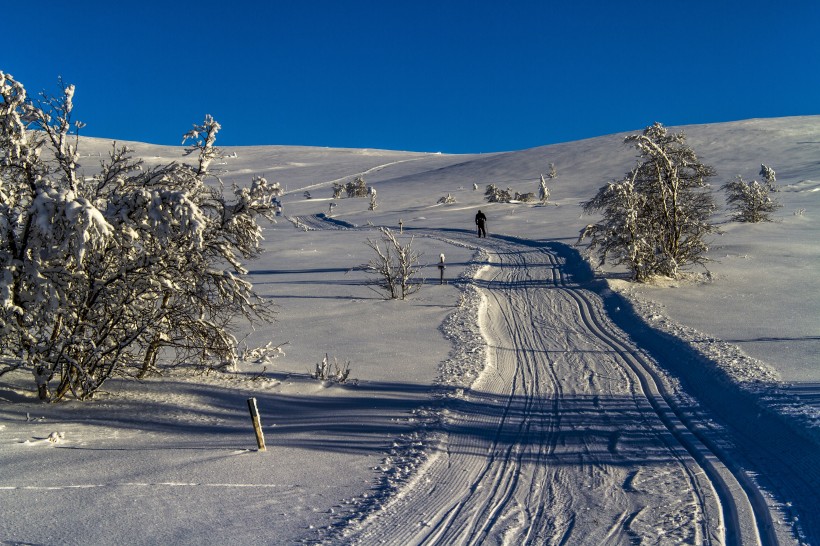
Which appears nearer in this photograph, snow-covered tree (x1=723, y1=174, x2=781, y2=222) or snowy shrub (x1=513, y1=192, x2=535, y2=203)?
snow-covered tree (x1=723, y1=174, x2=781, y2=222)

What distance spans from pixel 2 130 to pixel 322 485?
20.6 feet

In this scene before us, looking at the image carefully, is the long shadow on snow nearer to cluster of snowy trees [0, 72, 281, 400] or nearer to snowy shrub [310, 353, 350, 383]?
snowy shrub [310, 353, 350, 383]

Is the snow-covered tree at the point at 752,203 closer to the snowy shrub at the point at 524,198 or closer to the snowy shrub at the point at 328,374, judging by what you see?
the snowy shrub at the point at 524,198

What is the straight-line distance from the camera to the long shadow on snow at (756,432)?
20.5 feet

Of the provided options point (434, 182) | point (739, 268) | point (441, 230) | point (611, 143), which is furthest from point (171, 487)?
point (611, 143)

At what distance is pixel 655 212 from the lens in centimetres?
2136

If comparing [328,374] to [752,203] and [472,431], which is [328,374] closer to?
[472,431]

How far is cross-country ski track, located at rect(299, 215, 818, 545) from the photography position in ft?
18.8

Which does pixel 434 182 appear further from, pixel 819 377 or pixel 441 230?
pixel 819 377

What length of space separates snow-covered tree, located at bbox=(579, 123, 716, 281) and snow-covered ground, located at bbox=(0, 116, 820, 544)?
1204mm

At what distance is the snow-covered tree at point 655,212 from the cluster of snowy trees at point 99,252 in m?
13.5

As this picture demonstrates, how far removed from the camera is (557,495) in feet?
21.3

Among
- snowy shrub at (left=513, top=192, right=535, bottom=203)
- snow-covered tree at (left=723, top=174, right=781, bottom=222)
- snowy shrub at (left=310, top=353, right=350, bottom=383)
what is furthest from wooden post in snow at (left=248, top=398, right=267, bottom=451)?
snowy shrub at (left=513, top=192, right=535, bottom=203)

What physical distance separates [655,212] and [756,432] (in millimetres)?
14508
